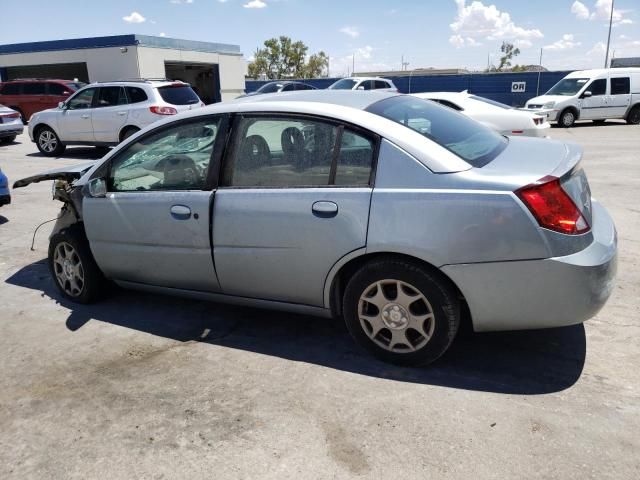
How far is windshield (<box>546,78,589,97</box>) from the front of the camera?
18.8 meters

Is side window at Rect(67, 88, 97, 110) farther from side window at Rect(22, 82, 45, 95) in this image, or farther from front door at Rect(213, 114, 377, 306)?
front door at Rect(213, 114, 377, 306)

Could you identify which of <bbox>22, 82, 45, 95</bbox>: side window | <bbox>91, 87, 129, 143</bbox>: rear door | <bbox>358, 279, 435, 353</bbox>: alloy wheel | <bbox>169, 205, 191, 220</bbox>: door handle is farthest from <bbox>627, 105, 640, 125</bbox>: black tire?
<bbox>22, 82, 45, 95</bbox>: side window

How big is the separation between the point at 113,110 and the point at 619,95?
1662cm

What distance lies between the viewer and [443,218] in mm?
2867

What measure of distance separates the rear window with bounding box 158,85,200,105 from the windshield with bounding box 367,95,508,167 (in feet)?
30.3

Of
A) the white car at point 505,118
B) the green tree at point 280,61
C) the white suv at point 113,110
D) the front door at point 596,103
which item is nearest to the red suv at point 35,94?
the white suv at point 113,110

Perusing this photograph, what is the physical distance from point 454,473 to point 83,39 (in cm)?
3527

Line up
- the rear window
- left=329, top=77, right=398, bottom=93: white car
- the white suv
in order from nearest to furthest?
the white suv, the rear window, left=329, top=77, right=398, bottom=93: white car

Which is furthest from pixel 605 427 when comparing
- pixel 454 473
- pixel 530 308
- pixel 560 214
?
pixel 560 214

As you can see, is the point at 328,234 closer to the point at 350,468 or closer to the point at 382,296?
the point at 382,296

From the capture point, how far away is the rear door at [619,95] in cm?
1866

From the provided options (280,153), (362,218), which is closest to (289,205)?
(280,153)

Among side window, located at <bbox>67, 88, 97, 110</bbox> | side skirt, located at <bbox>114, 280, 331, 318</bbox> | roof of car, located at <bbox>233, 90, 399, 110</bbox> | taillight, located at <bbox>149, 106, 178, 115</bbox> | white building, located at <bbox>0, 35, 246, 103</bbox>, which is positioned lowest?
side skirt, located at <bbox>114, 280, 331, 318</bbox>

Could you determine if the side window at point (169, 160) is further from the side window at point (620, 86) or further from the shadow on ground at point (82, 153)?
the side window at point (620, 86)
